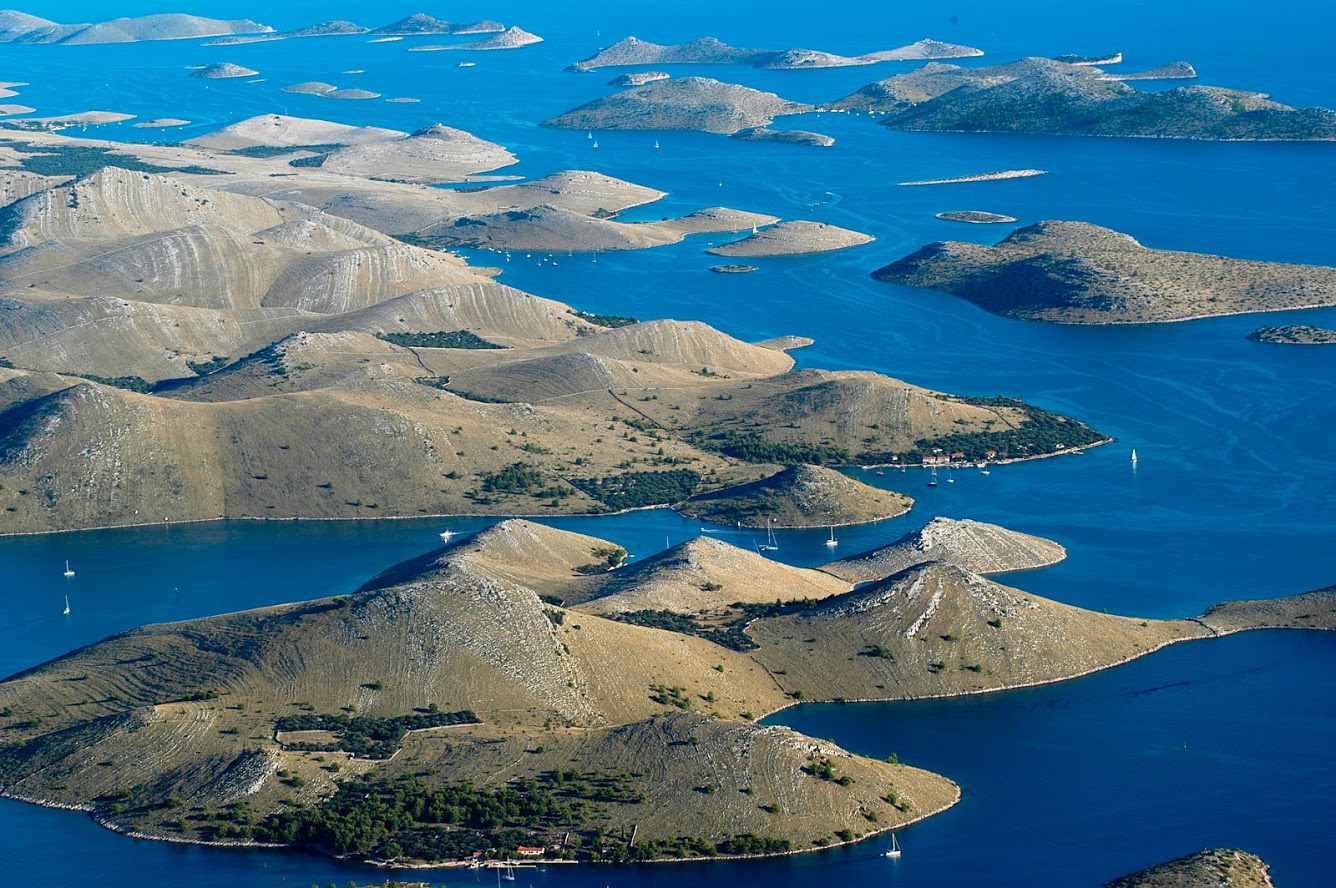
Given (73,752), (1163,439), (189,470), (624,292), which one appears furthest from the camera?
(624,292)

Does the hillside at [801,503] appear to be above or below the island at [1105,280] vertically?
below

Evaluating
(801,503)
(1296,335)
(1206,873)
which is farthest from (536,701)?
(1296,335)

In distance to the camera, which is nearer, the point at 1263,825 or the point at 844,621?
the point at 1263,825

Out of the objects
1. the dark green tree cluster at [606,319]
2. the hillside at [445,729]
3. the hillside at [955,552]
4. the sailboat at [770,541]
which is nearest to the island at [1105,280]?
the dark green tree cluster at [606,319]

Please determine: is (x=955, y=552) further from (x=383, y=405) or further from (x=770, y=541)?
(x=383, y=405)

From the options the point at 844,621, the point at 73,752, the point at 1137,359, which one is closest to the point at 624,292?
the point at 1137,359

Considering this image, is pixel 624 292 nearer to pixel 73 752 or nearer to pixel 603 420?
pixel 603 420

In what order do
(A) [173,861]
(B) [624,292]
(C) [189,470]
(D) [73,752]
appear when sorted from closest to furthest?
(A) [173,861] → (D) [73,752] → (C) [189,470] → (B) [624,292]

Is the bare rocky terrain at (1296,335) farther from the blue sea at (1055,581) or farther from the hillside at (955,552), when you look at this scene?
the hillside at (955,552)
